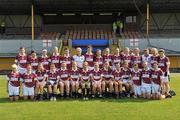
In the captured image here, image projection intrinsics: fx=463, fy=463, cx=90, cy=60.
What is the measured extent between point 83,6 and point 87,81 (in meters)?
23.8

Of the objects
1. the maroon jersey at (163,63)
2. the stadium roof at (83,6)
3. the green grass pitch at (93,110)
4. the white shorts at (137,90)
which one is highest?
the stadium roof at (83,6)

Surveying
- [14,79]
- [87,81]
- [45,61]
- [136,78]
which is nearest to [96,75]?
[87,81]

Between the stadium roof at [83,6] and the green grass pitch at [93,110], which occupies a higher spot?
the stadium roof at [83,6]

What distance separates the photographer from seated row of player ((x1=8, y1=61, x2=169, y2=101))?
16.0 meters

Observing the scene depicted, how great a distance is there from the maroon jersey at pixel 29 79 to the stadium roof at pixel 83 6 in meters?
21.7

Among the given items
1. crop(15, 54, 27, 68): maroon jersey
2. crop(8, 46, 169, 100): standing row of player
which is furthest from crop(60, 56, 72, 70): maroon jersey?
crop(15, 54, 27, 68): maroon jersey

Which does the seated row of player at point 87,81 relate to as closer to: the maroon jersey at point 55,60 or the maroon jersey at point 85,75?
the maroon jersey at point 85,75

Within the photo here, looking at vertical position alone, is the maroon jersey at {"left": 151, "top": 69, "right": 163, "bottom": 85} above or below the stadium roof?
below

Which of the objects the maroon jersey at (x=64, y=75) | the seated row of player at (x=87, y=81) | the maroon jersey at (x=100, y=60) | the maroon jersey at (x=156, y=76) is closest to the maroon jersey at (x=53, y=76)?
the seated row of player at (x=87, y=81)

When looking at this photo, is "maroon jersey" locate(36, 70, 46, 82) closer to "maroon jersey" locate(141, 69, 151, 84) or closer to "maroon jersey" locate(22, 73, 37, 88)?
"maroon jersey" locate(22, 73, 37, 88)

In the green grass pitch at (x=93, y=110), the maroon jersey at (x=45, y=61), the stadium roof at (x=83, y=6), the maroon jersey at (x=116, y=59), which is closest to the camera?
the green grass pitch at (x=93, y=110)

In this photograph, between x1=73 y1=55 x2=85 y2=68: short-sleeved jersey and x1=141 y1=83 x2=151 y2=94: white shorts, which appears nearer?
x1=141 y1=83 x2=151 y2=94: white shorts

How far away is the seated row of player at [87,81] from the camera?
1598cm

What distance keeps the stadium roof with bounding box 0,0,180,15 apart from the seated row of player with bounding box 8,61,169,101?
70.7 feet
